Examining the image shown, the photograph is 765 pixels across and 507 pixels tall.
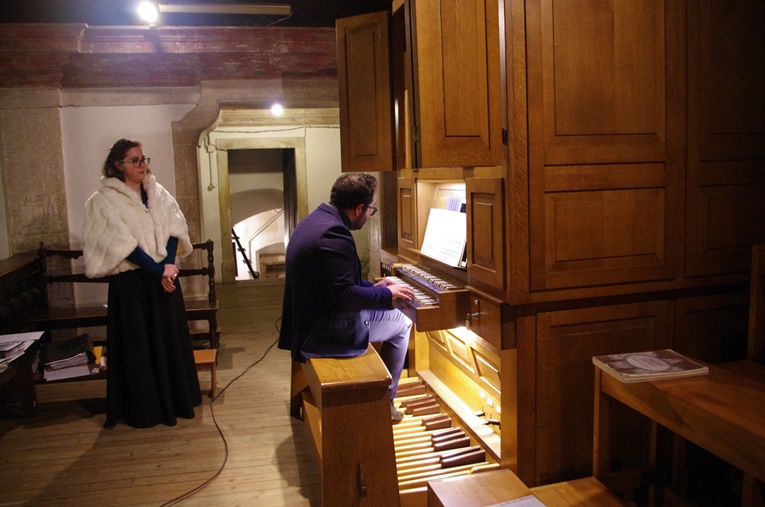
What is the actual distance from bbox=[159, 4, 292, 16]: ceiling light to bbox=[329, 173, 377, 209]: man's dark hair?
2.54m

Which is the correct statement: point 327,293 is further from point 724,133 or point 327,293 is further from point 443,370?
Answer: point 724,133

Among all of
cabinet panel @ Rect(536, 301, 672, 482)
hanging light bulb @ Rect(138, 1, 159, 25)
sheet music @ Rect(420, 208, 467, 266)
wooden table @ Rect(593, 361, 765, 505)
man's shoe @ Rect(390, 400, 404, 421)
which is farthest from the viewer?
hanging light bulb @ Rect(138, 1, 159, 25)

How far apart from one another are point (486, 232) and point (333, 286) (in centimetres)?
74

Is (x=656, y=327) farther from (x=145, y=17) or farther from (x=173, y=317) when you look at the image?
(x=145, y=17)

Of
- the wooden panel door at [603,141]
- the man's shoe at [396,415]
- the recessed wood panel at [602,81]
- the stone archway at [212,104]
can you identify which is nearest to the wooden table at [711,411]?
the wooden panel door at [603,141]

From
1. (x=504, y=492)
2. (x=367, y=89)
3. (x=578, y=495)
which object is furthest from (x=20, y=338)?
(x=578, y=495)

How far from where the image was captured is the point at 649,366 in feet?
7.80

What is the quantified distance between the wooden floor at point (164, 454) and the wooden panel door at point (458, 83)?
5.74 feet

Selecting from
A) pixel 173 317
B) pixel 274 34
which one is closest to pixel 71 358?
pixel 173 317

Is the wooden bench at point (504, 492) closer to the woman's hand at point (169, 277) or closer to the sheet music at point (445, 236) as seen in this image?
the sheet music at point (445, 236)

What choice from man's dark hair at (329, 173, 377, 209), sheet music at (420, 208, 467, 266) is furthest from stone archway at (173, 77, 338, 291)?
man's dark hair at (329, 173, 377, 209)

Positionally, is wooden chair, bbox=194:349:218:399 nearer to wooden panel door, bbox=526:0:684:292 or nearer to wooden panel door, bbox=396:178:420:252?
wooden panel door, bbox=396:178:420:252

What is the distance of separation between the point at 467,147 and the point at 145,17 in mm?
3283

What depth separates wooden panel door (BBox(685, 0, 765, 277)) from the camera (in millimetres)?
Answer: 2875
